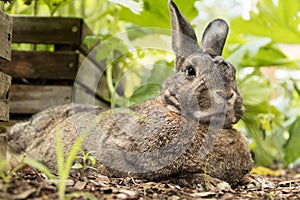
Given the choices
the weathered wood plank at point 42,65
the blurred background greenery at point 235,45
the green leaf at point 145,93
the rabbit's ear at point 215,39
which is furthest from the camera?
the weathered wood plank at point 42,65

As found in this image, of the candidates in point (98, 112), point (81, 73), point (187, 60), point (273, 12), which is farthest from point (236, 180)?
point (273, 12)

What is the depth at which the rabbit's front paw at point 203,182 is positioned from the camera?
217 centimetres

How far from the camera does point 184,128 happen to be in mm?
2264

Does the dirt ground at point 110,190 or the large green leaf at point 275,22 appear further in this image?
the large green leaf at point 275,22

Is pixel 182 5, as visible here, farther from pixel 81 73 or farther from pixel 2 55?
pixel 2 55

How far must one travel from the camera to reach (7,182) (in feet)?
4.80

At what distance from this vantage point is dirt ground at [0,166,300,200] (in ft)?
4.76

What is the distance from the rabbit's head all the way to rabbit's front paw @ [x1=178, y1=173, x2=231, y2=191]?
294mm

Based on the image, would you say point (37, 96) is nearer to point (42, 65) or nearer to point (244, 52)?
point (42, 65)

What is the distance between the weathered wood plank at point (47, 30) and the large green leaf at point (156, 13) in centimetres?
63

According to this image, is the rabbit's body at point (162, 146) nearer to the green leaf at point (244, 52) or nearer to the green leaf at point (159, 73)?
the green leaf at point (159, 73)

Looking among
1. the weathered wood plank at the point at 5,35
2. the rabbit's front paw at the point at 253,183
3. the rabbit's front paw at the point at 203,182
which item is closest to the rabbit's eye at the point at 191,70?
the rabbit's front paw at the point at 203,182

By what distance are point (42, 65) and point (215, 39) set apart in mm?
1543

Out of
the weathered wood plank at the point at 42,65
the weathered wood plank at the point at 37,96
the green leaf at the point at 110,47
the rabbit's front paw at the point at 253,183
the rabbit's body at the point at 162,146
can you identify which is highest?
the green leaf at the point at 110,47
